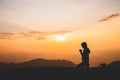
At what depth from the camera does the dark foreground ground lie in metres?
7.87

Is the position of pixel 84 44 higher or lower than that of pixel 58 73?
higher

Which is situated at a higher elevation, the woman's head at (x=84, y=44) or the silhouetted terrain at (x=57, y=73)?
the woman's head at (x=84, y=44)

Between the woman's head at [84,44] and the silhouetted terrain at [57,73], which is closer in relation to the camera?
the silhouetted terrain at [57,73]

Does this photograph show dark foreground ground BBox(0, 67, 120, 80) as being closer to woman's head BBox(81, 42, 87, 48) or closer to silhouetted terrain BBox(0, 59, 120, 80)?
silhouetted terrain BBox(0, 59, 120, 80)

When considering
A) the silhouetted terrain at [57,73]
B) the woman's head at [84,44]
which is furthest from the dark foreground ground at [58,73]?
the woman's head at [84,44]

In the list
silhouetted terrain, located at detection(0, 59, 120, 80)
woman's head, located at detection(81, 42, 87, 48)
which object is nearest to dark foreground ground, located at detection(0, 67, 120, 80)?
silhouetted terrain, located at detection(0, 59, 120, 80)

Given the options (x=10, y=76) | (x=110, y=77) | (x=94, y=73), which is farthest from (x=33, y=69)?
(x=110, y=77)

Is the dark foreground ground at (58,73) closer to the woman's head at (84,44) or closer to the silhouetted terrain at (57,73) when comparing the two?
the silhouetted terrain at (57,73)

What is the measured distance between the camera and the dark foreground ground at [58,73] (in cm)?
787

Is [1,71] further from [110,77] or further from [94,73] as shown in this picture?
[110,77]

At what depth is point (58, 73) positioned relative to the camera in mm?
8234

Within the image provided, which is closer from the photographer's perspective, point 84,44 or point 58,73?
point 58,73

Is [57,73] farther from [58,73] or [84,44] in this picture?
[84,44]

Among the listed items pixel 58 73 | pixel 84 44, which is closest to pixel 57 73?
pixel 58 73
